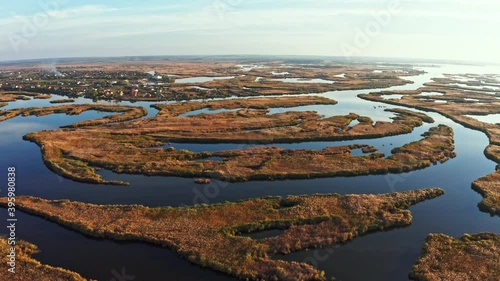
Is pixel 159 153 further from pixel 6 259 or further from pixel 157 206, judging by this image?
pixel 6 259

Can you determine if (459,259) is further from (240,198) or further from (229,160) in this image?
(229,160)

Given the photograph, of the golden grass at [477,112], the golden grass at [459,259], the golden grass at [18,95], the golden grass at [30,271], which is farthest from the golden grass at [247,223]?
the golden grass at [18,95]

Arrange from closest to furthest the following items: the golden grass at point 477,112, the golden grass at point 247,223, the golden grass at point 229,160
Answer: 1. the golden grass at point 247,223
2. the golden grass at point 477,112
3. the golden grass at point 229,160

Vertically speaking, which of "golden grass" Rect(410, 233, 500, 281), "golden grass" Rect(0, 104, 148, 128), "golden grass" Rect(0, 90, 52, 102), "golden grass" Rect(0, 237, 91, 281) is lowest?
"golden grass" Rect(0, 237, 91, 281)

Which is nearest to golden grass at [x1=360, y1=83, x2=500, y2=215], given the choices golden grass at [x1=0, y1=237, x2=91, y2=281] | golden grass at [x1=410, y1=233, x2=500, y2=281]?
golden grass at [x1=410, y1=233, x2=500, y2=281]

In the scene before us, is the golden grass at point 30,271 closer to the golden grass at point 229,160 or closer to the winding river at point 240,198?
the winding river at point 240,198

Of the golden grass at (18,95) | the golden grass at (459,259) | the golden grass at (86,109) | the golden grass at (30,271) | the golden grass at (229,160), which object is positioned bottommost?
the golden grass at (30,271)

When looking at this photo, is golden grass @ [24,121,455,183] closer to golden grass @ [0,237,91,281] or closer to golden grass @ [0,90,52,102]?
golden grass @ [0,237,91,281]
